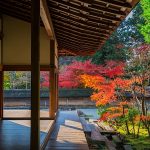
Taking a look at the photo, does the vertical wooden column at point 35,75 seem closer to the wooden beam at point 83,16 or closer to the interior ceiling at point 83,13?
the interior ceiling at point 83,13

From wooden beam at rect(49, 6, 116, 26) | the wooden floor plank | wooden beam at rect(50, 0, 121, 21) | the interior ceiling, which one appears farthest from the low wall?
wooden beam at rect(50, 0, 121, 21)

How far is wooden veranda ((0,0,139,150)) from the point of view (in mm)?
4809

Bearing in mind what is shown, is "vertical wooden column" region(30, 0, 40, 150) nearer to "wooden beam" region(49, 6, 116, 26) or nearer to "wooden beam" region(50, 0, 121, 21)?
"wooden beam" region(50, 0, 121, 21)

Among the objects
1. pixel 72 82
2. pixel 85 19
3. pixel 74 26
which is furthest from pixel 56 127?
pixel 72 82

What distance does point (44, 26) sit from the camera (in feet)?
29.8

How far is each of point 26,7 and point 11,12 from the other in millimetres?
1599

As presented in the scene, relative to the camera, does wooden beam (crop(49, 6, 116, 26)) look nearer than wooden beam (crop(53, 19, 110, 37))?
Yes

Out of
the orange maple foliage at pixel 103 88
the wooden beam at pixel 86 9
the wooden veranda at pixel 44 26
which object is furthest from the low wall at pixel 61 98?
the wooden beam at pixel 86 9

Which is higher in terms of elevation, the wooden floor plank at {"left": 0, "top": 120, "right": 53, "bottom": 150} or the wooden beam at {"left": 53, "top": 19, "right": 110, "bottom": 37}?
the wooden beam at {"left": 53, "top": 19, "right": 110, "bottom": 37}

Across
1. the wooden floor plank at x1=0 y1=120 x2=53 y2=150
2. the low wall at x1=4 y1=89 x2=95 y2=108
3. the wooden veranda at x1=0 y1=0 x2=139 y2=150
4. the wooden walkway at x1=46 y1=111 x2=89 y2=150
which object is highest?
the wooden veranda at x1=0 y1=0 x2=139 y2=150

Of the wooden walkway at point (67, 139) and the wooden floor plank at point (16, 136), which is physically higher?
the wooden floor plank at point (16, 136)

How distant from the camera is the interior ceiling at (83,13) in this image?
5.66 m

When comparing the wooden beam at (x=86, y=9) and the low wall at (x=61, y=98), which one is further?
the low wall at (x=61, y=98)

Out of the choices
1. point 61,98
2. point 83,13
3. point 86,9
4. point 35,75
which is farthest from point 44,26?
point 61,98
